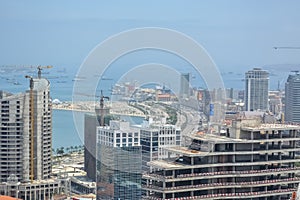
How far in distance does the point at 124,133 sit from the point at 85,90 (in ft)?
1.97

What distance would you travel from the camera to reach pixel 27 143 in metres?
7.94

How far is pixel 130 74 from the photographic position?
17.8 feet

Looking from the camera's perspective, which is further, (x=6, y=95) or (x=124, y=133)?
(x=6, y=95)

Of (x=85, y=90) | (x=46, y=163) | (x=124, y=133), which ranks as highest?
(x=85, y=90)

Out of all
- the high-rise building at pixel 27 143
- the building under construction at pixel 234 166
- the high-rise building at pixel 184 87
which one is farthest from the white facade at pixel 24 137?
the building under construction at pixel 234 166

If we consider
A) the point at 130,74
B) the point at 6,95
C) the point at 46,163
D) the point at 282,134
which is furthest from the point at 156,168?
the point at 6,95

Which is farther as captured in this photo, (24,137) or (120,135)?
(24,137)

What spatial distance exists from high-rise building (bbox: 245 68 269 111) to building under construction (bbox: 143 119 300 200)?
28.0 feet

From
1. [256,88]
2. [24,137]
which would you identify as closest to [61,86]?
[256,88]

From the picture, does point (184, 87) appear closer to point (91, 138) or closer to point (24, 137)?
point (91, 138)

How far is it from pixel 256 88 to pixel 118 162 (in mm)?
10424

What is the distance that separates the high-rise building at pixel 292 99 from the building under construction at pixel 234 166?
719cm

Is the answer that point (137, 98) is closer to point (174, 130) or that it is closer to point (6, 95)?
point (174, 130)

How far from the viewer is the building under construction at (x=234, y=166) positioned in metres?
5.17
